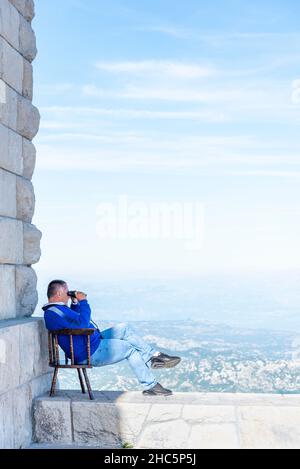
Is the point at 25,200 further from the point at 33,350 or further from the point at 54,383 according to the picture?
the point at 54,383

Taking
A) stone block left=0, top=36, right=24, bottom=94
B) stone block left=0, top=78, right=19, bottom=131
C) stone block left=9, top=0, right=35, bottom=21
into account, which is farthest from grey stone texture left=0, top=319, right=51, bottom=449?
stone block left=9, top=0, right=35, bottom=21

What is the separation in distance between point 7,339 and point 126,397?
119cm

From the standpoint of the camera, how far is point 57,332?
669cm

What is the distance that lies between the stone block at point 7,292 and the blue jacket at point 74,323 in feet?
0.86

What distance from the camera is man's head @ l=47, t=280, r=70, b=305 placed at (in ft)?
22.6

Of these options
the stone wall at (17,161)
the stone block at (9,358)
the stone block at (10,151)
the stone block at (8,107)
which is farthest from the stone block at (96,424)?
the stone block at (8,107)

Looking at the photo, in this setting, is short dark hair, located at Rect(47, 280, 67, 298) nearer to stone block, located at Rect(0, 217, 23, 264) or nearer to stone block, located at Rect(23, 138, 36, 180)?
stone block, located at Rect(0, 217, 23, 264)

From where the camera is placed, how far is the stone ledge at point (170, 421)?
638 centimetres

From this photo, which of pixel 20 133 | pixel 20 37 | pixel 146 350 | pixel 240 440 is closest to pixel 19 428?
pixel 146 350

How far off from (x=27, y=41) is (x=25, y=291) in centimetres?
213

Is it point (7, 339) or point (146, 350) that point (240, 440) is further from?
point (7, 339)

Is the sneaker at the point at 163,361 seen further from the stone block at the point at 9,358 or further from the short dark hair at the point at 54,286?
the stone block at the point at 9,358

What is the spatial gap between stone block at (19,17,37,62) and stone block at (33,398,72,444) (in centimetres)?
291

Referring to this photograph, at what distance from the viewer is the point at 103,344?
6844 millimetres
